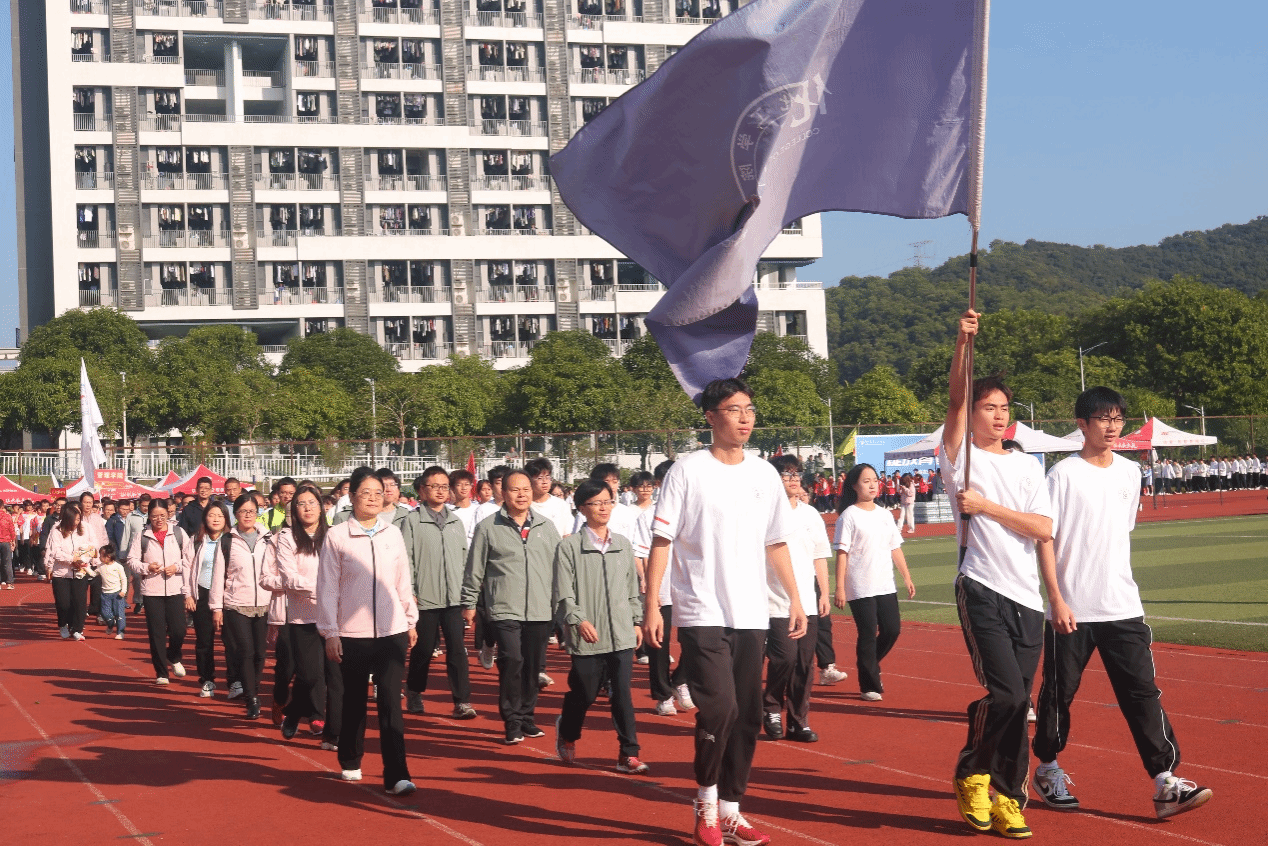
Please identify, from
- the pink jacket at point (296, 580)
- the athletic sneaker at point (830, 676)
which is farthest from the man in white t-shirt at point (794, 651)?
the pink jacket at point (296, 580)

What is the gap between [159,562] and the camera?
46.9 feet

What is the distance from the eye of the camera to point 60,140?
264 ft

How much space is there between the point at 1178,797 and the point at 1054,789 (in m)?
0.67

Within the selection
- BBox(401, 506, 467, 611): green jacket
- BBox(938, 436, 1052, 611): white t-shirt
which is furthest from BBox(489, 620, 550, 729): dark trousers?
BBox(938, 436, 1052, 611): white t-shirt

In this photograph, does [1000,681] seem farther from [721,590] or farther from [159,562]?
[159,562]

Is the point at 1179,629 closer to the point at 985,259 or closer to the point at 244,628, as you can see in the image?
the point at 244,628

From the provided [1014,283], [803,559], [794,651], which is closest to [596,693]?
[794,651]

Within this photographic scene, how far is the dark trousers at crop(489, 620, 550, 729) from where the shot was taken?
32.2 feet

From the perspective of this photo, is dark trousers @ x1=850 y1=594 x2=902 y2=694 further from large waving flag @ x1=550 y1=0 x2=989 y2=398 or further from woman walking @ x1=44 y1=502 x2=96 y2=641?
woman walking @ x1=44 y1=502 x2=96 y2=641

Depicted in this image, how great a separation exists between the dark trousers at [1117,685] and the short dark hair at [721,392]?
2023mm

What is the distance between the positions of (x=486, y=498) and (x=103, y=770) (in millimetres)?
8069

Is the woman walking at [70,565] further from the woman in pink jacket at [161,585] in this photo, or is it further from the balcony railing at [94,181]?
the balcony railing at [94,181]

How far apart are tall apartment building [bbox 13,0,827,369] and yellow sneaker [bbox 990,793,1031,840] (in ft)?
240

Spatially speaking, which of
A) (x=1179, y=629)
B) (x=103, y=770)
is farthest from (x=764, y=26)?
(x=1179, y=629)
